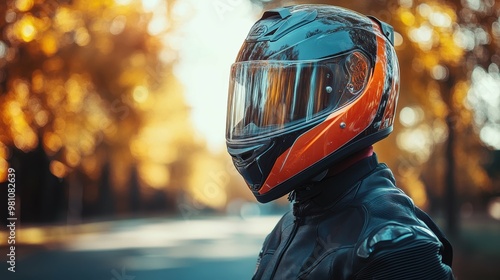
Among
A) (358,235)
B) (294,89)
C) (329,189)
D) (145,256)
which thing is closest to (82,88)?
(145,256)

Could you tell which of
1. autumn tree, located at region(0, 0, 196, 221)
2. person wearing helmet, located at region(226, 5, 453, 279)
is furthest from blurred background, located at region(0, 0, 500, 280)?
person wearing helmet, located at region(226, 5, 453, 279)

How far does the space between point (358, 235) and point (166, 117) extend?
15173mm

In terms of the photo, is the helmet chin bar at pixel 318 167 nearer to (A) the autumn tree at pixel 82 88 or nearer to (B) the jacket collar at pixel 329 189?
(B) the jacket collar at pixel 329 189

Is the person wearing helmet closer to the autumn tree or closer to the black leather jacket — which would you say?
the black leather jacket

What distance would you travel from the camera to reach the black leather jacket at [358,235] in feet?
5.32

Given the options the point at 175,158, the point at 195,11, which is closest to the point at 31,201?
the point at 175,158

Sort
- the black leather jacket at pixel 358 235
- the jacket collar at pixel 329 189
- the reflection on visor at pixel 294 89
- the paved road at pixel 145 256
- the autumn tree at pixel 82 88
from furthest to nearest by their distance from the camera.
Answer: the paved road at pixel 145 256 < the autumn tree at pixel 82 88 < the reflection on visor at pixel 294 89 < the jacket collar at pixel 329 189 < the black leather jacket at pixel 358 235

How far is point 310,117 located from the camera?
201 centimetres

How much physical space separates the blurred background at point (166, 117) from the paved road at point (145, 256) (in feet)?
0.14

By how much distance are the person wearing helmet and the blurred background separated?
17.8ft

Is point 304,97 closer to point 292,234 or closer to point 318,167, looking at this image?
point 318,167

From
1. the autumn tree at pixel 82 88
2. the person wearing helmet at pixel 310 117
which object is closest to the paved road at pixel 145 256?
the autumn tree at pixel 82 88

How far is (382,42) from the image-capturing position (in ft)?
6.93

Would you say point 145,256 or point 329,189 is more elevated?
point 329,189
